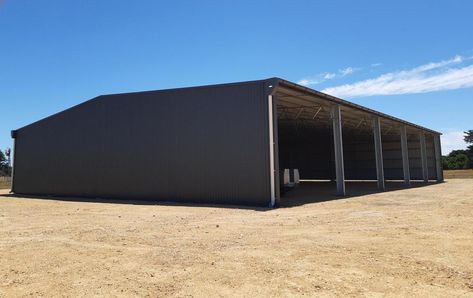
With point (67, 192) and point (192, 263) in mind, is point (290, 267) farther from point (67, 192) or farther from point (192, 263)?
point (67, 192)

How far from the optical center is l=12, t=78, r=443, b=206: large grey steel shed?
18641 millimetres

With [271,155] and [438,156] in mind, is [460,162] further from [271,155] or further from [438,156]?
[271,155]

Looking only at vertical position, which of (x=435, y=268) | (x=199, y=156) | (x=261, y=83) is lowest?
(x=435, y=268)

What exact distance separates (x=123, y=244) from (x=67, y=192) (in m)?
18.9

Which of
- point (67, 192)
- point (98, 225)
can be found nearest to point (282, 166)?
point (67, 192)

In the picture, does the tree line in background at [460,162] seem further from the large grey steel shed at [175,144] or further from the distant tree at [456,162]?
the large grey steel shed at [175,144]

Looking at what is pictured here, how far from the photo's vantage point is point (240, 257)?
7578 mm

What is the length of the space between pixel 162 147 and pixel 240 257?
14.8 m

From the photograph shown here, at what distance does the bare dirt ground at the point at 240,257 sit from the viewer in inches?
224

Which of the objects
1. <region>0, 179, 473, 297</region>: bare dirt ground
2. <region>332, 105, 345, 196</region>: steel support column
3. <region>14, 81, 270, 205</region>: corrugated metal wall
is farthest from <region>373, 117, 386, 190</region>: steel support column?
<region>0, 179, 473, 297</region>: bare dirt ground

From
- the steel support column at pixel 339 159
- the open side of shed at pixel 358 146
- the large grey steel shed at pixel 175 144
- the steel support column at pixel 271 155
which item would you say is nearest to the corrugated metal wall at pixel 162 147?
the large grey steel shed at pixel 175 144

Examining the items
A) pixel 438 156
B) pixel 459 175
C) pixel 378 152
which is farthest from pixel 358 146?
pixel 378 152

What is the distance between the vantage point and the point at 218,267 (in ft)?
22.4

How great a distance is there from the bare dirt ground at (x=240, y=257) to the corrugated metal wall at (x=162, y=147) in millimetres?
6045
